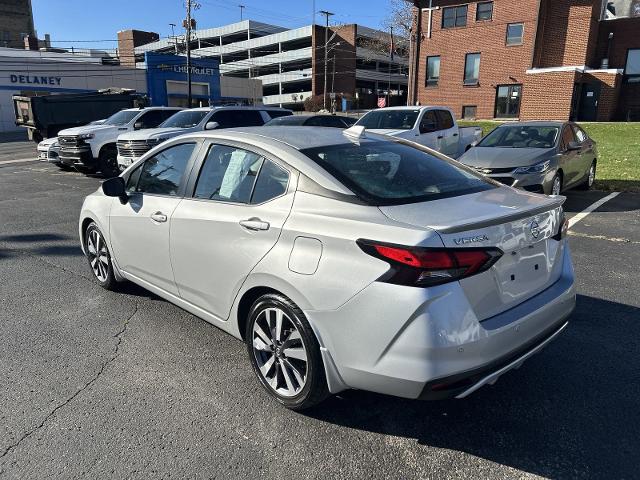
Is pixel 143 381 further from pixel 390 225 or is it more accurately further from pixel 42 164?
pixel 42 164

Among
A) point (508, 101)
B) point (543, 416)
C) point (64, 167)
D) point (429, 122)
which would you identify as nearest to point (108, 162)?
point (64, 167)

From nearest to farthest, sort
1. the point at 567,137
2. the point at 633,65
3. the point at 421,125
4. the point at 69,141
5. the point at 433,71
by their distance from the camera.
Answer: the point at 567,137, the point at 421,125, the point at 69,141, the point at 633,65, the point at 433,71

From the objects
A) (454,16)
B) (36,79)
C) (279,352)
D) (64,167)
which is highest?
(454,16)

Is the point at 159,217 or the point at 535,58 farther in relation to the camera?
the point at 535,58

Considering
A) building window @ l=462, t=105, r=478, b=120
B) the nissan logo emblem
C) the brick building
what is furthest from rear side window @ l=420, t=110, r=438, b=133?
building window @ l=462, t=105, r=478, b=120

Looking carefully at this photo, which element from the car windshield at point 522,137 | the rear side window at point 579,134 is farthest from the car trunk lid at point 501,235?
the rear side window at point 579,134

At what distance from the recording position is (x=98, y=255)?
4.88 metres

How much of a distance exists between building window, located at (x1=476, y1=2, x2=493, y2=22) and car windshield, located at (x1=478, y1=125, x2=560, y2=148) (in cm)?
2857

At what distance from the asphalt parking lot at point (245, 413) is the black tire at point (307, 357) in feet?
0.37

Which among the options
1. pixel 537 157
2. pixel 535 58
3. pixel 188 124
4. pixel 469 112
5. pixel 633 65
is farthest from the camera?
pixel 469 112

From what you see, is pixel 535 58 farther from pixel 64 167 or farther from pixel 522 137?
pixel 64 167

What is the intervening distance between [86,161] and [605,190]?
12.9m

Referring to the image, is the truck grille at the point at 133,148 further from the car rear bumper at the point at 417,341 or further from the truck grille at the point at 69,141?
the car rear bumper at the point at 417,341

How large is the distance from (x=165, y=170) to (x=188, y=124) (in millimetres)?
9288
